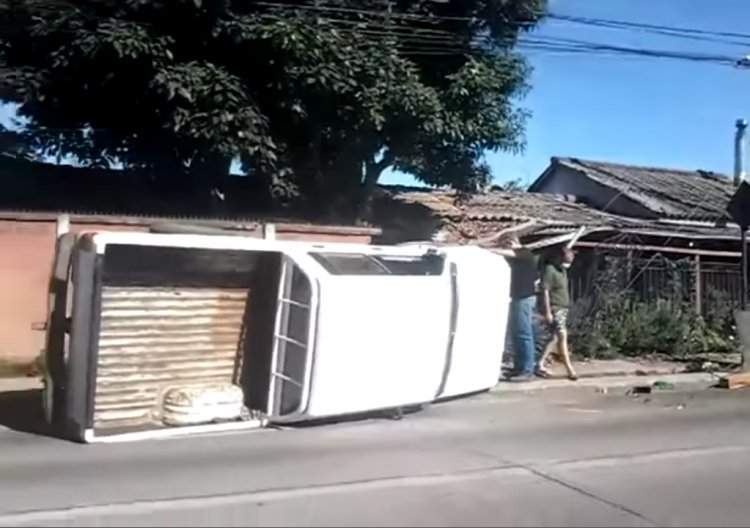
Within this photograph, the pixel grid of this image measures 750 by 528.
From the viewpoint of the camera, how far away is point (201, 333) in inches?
404

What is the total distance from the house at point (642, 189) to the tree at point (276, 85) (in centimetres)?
779

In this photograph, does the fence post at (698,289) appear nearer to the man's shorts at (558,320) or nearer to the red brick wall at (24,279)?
the man's shorts at (558,320)

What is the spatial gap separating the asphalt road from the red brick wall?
431cm

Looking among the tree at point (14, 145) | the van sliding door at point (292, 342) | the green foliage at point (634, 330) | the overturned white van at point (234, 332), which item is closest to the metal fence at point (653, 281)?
the green foliage at point (634, 330)

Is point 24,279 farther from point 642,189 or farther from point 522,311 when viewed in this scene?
point 642,189

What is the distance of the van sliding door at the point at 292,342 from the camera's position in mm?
9789

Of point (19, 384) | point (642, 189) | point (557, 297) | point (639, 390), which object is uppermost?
point (642, 189)

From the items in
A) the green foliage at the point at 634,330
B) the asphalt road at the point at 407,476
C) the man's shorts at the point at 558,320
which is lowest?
the asphalt road at the point at 407,476

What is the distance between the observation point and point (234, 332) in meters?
10.4

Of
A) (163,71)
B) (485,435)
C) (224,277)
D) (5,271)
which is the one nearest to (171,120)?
(163,71)

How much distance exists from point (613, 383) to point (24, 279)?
7588 mm

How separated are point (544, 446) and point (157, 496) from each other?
3.67 metres

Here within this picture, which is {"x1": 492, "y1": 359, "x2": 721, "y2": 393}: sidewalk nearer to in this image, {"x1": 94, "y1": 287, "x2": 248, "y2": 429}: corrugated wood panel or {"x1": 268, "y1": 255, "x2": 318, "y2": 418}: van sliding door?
{"x1": 268, "y1": 255, "x2": 318, "y2": 418}: van sliding door

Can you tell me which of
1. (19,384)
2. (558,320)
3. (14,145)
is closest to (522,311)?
(558,320)
